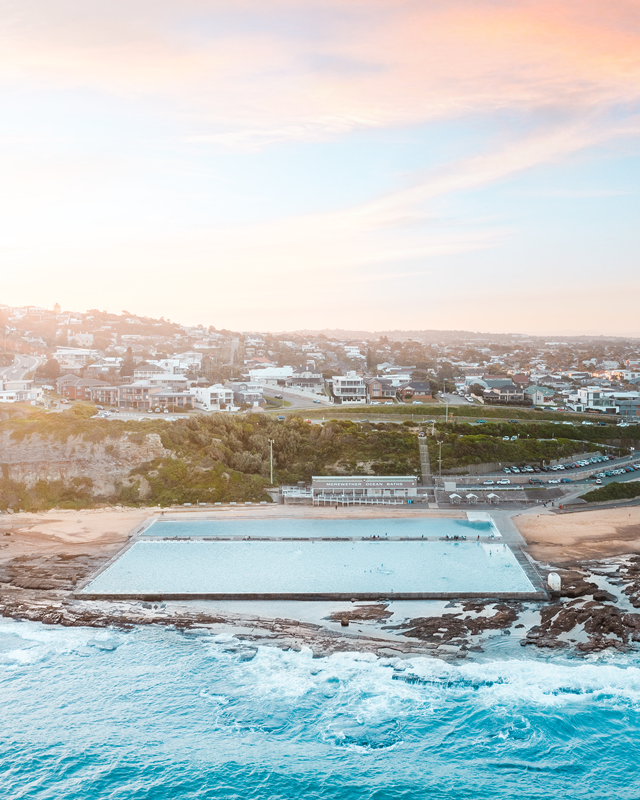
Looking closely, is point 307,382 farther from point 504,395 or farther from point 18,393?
point 18,393

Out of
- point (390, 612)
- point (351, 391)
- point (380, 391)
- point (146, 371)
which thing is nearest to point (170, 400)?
point (146, 371)

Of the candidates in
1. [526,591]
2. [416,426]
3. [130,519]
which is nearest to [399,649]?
[526,591]

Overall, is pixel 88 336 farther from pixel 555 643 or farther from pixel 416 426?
pixel 555 643

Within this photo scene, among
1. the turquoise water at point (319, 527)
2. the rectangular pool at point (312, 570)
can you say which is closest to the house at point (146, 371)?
the turquoise water at point (319, 527)

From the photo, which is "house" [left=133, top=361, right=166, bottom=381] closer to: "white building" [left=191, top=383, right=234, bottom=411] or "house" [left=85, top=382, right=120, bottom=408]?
"house" [left=85, top=382, right=120, bottom=408]

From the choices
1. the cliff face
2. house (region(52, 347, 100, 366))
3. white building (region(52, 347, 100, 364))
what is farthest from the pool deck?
white building (region(52, 347, 100, 364))

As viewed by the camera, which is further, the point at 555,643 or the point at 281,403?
the point at 281,403
